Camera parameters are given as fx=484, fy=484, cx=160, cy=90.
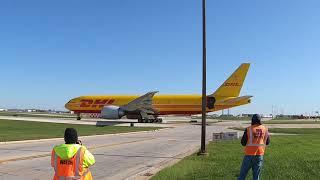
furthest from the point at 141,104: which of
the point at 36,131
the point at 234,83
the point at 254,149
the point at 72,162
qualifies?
the point at 72,162

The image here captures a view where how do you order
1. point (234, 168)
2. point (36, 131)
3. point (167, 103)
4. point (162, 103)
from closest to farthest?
point (234, 168) < point (36, 131) < point (167, 103) < point (162, 103)

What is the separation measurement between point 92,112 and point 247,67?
70.7ft

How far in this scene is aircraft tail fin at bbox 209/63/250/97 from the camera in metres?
61.7

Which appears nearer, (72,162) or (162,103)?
(72,162)

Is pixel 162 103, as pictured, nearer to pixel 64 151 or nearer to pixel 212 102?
pixel 212 102

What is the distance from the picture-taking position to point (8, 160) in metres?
15.9

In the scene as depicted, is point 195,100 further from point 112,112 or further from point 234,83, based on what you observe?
point 112,112

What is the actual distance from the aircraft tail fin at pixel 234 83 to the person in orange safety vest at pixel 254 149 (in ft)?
171

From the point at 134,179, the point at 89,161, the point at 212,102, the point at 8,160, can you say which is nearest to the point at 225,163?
the point at 134,179

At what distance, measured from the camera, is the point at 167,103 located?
62625mm

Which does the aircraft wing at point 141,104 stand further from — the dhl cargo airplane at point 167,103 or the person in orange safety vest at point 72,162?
the person in orange safety vest at point 72,162

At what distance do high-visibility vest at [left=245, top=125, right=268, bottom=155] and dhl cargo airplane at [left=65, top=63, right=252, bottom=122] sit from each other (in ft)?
160

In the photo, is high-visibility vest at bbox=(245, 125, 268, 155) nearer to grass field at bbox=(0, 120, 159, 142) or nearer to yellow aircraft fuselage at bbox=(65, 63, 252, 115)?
grass field at bbox=(0, 120, 159, 142)

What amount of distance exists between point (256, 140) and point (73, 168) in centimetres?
483
